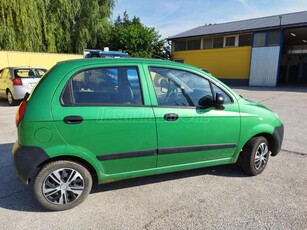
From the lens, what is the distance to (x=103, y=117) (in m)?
2.74

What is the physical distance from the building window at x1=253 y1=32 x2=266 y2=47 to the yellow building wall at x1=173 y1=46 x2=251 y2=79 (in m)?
0.68

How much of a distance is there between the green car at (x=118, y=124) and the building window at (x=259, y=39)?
19367 millimetres

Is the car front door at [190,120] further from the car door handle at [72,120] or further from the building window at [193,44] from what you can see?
the building window at [193,44]

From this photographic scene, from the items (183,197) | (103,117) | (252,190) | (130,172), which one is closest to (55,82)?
(103,117)

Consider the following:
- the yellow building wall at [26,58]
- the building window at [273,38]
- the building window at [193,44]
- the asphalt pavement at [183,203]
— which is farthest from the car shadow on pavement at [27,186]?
the building window at [193,44]

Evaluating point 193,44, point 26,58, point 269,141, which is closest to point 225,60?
point 193,44

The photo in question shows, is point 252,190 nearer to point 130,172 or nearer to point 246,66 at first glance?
point 130,172

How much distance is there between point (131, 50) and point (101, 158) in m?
25.3

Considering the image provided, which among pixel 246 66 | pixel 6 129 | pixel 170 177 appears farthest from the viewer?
pixel 246 66

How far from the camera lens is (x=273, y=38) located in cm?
1980

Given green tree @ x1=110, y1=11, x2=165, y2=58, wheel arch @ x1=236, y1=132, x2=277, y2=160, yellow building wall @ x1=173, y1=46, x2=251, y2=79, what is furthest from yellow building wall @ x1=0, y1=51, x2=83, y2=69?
→ wheel arch @ x1=236, y1=132, x2=277, y2=160

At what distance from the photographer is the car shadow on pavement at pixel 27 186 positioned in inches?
114

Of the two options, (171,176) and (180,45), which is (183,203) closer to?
(171,176)

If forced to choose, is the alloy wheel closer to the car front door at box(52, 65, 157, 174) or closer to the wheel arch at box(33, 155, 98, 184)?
the wheel arch at box(33, 155, 98, 184)
